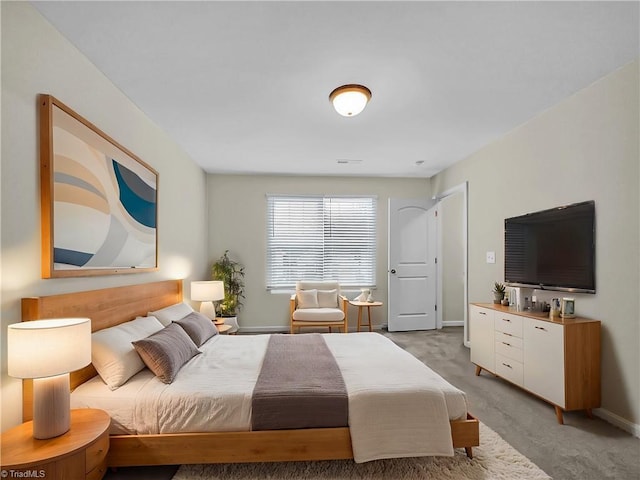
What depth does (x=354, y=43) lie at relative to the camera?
2.32 metres

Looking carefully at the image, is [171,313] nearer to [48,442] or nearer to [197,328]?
[197,328]

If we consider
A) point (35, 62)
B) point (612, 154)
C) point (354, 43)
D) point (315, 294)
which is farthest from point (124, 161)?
point (612, 154)

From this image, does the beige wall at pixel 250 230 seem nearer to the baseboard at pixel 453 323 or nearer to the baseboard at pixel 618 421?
the baseboard at pixel 453 323

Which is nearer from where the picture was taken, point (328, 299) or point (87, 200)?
point (87, 200)

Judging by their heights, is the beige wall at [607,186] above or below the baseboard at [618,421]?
A: above

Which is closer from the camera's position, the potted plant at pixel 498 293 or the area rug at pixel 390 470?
the area rug at pixel 390 470

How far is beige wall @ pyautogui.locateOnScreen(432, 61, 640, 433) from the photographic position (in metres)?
2.62

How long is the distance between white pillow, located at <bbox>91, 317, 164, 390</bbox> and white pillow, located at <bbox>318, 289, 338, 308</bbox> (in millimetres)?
3419

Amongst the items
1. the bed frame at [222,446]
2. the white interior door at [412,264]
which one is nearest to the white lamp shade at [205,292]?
the bed frame at [222,446]

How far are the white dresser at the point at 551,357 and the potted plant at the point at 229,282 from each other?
3522 mm

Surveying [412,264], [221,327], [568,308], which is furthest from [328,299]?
[568,308]

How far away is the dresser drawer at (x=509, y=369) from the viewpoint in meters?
3.26

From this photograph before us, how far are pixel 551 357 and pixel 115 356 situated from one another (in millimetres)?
3156

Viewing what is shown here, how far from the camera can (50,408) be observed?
5.64ft
